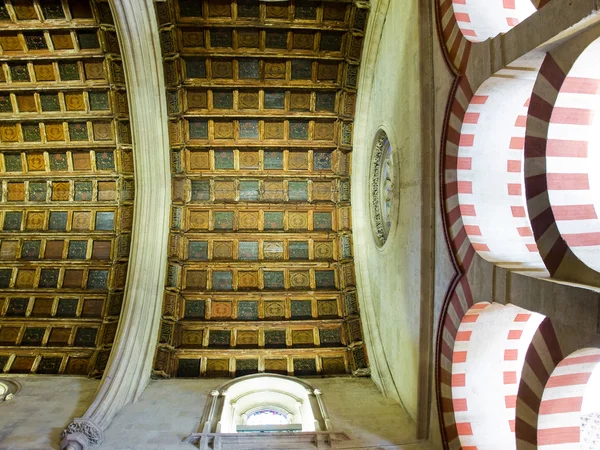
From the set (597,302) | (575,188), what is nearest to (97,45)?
(575,188)

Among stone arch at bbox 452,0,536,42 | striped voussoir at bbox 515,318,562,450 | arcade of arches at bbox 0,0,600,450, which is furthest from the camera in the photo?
stone arch at bbox 452,0,536,42

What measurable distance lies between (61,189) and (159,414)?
6.49 meters

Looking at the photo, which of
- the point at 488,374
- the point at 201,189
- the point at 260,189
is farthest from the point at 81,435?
the point at 260,189

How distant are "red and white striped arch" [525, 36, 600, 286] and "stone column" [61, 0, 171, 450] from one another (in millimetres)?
7515

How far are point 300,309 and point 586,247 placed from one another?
748 centimetres

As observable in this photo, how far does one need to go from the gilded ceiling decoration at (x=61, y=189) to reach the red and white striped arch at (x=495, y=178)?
7.97 metres

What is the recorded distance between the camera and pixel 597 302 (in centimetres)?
361

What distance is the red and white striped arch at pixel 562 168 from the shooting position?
414 centimetres

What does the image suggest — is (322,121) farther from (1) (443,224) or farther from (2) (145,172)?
(1) (443,224)

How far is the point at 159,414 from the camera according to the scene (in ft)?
26.1

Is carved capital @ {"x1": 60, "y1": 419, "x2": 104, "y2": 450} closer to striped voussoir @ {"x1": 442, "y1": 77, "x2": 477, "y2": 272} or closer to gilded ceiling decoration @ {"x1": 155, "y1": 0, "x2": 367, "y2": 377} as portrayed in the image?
gilded ceiling decoration @ {"x1": 155, "y1": 0, "x2": 367, "y2": 377}

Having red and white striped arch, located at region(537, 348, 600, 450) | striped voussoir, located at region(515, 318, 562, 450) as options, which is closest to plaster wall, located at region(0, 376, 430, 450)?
striped voussoir, located at region(515, 318, 562, 450)

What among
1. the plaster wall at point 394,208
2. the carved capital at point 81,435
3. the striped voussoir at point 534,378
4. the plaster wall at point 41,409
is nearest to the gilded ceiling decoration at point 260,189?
the plaster wall at point 394,208

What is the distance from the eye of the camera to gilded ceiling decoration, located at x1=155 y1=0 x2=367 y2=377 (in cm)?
978
